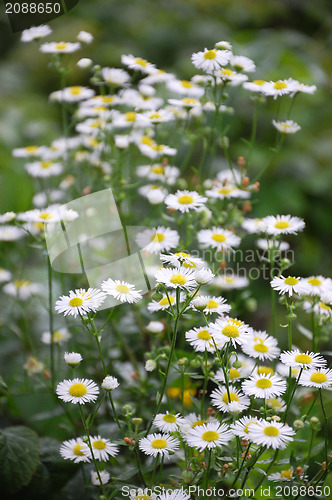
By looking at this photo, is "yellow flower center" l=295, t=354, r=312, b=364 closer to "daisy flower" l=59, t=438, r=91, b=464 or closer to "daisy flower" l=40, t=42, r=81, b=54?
"daisy flower" l=59, t=438, r=91, b=464

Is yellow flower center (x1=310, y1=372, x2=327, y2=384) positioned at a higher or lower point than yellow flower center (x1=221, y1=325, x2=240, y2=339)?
lower

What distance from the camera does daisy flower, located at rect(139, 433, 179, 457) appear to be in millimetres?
470

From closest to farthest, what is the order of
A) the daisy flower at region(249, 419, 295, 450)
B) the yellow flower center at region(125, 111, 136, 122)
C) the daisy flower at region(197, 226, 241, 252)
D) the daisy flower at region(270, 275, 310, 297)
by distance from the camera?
the daisy flower at region(249, 419, 295, 450) < the daisy flower at region(270, 275, 310, 297) < the daisy flower at region(197, 226, 241, 252) < the yellow flower center at region(125, 111, 136, 122)

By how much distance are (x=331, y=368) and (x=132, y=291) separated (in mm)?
191

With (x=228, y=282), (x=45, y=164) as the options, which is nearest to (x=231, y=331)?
(x=228, y=282)

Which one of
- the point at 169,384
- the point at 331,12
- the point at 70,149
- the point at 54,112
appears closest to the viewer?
the point at 169,384

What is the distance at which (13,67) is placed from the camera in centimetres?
184

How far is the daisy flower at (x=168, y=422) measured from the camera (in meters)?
0.49

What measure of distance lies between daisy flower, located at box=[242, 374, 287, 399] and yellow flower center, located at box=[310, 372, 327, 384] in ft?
0.08

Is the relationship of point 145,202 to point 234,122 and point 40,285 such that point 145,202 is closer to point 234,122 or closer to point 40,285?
point 40,285

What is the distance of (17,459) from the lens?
0.61m

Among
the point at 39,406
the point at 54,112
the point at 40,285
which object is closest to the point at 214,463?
the point at 39,406

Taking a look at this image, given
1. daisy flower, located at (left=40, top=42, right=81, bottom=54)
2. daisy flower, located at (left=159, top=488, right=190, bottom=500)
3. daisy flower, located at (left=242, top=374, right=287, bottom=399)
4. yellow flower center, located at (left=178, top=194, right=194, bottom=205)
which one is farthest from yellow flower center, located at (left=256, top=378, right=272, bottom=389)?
daisy flower, located at (left=40, top=42, right=81, bottom=54)

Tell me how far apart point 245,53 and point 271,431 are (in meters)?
0.78
